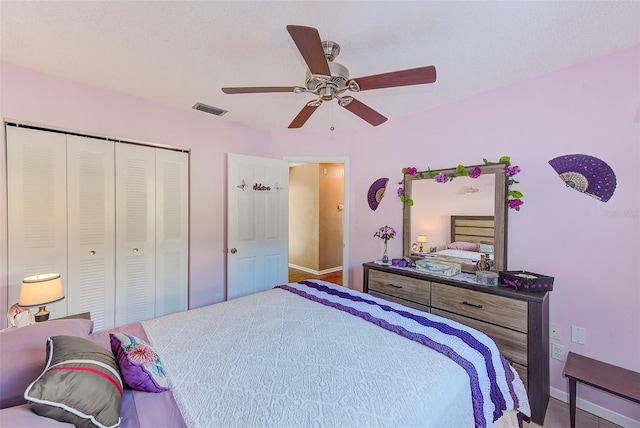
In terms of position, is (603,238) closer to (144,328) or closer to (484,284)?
(484,284)

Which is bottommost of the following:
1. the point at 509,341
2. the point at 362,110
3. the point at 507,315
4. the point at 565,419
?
the point at 565,419

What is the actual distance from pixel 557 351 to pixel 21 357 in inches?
120

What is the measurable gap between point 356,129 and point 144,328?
9.71 feet

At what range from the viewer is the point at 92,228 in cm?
235

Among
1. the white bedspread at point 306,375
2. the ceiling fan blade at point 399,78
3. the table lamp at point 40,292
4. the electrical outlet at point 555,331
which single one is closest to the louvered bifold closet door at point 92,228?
the table lamp at point 40,292

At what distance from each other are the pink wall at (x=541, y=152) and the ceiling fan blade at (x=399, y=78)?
4.25 feet

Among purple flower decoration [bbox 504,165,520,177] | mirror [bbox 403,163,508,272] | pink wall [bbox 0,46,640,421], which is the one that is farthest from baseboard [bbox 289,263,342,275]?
purple flower decoration [bbox 504,165,520,177]

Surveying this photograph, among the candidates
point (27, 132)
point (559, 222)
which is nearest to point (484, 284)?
point (559, 222)

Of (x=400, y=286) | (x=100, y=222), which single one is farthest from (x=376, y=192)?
(x=100, y=222)

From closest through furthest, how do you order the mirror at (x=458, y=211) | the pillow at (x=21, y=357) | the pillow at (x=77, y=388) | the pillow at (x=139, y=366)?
the pillow at (x=77, y=388), the pillow at (x=21, y=357), the pillow at (x=139, y=366), the mirror at (x=458, y=211)

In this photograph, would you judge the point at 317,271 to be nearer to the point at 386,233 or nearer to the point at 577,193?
the point at 386,233

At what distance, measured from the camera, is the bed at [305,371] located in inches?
35.9

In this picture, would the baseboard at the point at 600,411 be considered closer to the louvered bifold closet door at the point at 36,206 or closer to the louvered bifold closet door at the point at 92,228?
the louvered bifold closet door at the point at 92,228

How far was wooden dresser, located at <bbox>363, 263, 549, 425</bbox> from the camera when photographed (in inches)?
70.0
